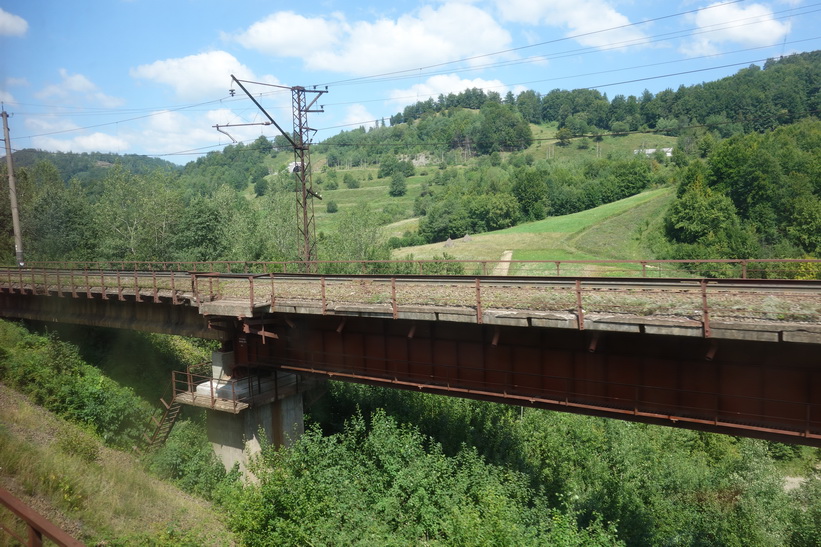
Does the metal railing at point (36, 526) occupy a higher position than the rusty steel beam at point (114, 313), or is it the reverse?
the metal railing at point (36, 526)

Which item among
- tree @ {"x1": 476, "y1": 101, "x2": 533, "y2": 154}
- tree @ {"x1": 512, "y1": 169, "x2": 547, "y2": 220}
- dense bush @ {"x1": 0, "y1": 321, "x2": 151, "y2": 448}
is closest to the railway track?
dense bush @ {"x1": 0, "y1": 321, "x2": 151, "y2": 448}

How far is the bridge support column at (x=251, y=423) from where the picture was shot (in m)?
18.0

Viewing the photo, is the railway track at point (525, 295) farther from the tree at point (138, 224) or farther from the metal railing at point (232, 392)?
the tree at point (138, 224)

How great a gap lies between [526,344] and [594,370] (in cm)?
174

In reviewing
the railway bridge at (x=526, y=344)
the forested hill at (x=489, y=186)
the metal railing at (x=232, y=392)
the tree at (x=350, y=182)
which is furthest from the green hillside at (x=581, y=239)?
the tree at (x=350, y=182)

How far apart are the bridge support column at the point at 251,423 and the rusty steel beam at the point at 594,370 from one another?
2.61m

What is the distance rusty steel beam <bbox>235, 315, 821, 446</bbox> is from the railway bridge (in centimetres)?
3

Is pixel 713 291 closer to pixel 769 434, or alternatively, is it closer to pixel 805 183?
pixel 769 434

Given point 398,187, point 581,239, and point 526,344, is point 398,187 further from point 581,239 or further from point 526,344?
point 526,344

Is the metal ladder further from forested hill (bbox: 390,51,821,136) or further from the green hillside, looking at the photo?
forested hill (bbox: 390,51,821,136)

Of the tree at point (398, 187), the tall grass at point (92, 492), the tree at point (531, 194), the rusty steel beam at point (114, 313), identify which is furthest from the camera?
the tree at point (398, 187)

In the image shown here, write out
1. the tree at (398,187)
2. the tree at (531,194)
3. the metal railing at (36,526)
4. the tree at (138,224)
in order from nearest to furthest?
1. the metal railing at (36,526)
2. the tree at (138,224)
3. the tree at (531,194)
4. the tree at (398,187)

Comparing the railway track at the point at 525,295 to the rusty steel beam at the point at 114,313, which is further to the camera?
the rusty steel beam at the point at 114,313

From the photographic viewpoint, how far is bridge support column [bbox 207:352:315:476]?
18.0 metres
